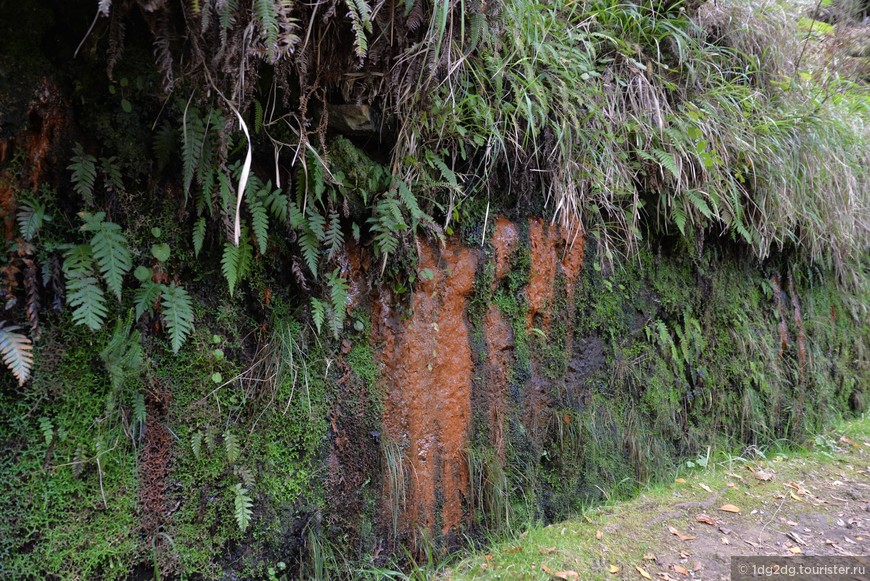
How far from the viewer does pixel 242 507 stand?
2.24m

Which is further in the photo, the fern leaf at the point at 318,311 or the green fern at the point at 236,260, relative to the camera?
the fern leaf at the point at 318,311

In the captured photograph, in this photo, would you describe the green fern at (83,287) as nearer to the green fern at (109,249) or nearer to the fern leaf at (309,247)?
the green fern at (109,249)

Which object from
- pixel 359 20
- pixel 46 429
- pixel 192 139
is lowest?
pixel 46 429

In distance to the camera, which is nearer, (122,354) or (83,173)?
(83,173)

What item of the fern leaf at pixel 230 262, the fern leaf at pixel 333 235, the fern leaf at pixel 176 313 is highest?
the fern leaf at pixel 333 235

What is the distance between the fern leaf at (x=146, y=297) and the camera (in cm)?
201

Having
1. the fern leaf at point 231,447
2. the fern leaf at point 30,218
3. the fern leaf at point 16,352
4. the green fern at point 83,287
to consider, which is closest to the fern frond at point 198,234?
the green fern at point 83,287

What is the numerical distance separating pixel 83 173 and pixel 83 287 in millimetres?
421

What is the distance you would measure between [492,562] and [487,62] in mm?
2783

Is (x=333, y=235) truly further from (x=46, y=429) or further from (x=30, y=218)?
(x=46, y=429)

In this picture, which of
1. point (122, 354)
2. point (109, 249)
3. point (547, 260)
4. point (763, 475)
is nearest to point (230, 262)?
point (109, 249)

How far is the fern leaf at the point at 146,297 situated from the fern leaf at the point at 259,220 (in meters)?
0.43

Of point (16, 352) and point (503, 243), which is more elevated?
point (503, 243)

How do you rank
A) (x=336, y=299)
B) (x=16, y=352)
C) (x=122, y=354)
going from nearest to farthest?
(x=16, y=352), (x=122, y=354), (x=336, y=299)
